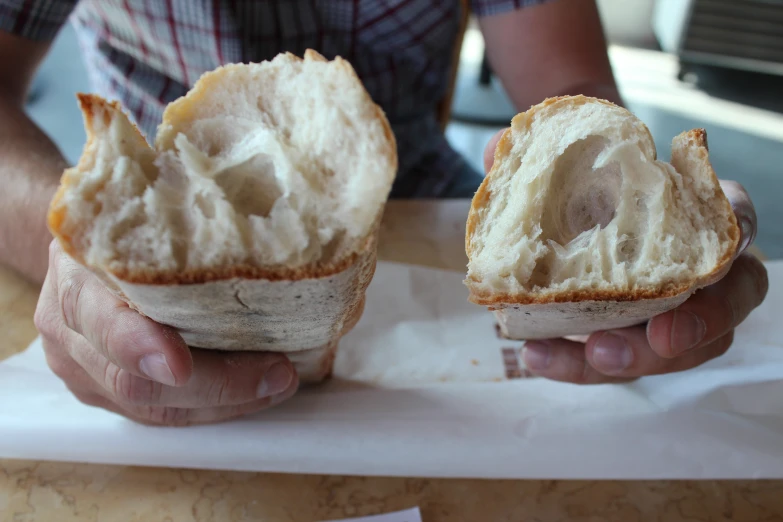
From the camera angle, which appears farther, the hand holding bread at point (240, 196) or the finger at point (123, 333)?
the finger at point (123, 333)

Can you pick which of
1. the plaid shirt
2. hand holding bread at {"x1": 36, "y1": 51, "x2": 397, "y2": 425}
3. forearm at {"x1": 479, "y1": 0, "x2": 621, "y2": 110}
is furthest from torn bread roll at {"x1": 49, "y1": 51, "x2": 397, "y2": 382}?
forearm at {"x1": 479, "y1": 0, "x2": 621, "y2": 110}

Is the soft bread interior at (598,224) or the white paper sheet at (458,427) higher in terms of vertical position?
the soft bread interior at (598,224)

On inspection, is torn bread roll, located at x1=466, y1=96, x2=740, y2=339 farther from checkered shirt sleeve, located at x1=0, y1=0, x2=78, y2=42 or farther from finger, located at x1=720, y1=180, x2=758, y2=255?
checkered shirt sleeve, located at x1=0, y1=0, x2=78, y2=42

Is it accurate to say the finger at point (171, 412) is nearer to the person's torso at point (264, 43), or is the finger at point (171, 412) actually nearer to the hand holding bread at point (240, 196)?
the hand holding bread at point (240, 196)

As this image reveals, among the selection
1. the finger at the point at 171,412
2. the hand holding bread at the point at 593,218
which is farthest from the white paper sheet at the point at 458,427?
the hand holding bread at the point at 593,218

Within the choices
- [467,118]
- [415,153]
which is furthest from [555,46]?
[467,118]

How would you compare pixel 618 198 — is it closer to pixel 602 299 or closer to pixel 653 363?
pixel 602 299
